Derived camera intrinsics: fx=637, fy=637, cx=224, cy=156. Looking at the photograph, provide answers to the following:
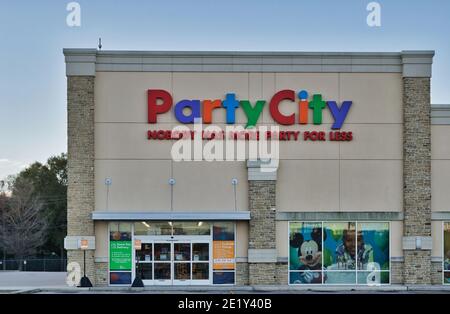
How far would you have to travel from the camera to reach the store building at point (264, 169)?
25734 millimetres

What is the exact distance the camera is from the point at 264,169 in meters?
25.6

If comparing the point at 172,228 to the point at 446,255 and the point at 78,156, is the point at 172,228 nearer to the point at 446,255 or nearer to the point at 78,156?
the point at 78,156

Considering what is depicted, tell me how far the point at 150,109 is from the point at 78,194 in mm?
4482

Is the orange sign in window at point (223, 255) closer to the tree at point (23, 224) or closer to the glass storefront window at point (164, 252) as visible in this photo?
the glass storefront window at point (164, 252)

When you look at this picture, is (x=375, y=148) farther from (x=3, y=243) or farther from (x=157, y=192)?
(x=3, y=243)

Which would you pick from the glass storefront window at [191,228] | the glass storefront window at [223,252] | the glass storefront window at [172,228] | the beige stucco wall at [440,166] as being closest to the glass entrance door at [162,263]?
the glass storefront window at [172,228]

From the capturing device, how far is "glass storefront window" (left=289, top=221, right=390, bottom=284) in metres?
26.0

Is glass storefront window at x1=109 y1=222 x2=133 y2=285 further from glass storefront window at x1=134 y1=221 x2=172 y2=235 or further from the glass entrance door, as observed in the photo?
the glass entrance door

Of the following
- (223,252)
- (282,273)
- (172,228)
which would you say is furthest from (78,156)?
(282,273)

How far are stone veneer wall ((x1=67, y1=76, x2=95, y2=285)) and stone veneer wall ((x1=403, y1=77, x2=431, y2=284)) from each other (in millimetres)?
12760

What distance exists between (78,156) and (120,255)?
14.3 feet

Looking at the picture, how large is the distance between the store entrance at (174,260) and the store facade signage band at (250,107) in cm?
491

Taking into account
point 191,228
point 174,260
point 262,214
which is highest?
point 262,214

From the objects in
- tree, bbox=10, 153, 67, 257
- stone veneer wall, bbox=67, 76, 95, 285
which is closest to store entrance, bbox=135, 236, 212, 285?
stone veneer wall, bbox=67, 76, 95, 285
